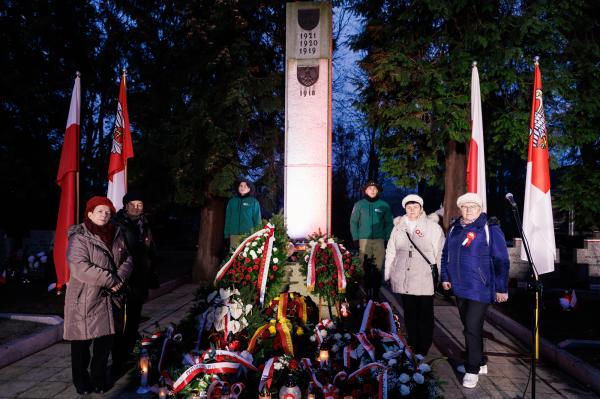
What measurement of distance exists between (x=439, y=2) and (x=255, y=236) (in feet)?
23.6

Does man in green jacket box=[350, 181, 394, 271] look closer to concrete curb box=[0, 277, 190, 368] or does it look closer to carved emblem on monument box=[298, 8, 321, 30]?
carved emblem on monument box=[298, 8, 321, 30]

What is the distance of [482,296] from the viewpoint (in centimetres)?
431

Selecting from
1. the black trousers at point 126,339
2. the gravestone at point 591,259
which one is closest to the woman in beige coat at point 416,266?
the black trousers at point 126,339

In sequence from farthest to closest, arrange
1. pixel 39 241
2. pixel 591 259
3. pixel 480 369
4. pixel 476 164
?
pixel 39 241 < pixel 591 259 < pixel 476 164 < pixel 480 369

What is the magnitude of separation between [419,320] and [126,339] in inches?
122

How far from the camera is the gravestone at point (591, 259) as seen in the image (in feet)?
32.0

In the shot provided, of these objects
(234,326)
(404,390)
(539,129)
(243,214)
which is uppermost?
(539,129)

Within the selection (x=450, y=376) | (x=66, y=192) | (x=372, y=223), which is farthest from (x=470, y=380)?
(x=66, y=192)

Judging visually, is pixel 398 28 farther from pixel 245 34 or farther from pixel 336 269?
pixel 336 269

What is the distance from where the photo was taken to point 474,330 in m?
4.40

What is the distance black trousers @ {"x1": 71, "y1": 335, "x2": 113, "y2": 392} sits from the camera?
401 cm

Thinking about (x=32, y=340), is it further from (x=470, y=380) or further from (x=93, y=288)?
(x=470, y=380)

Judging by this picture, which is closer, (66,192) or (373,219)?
(66,192)

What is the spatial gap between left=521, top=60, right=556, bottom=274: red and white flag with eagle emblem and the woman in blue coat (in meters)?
1.81
